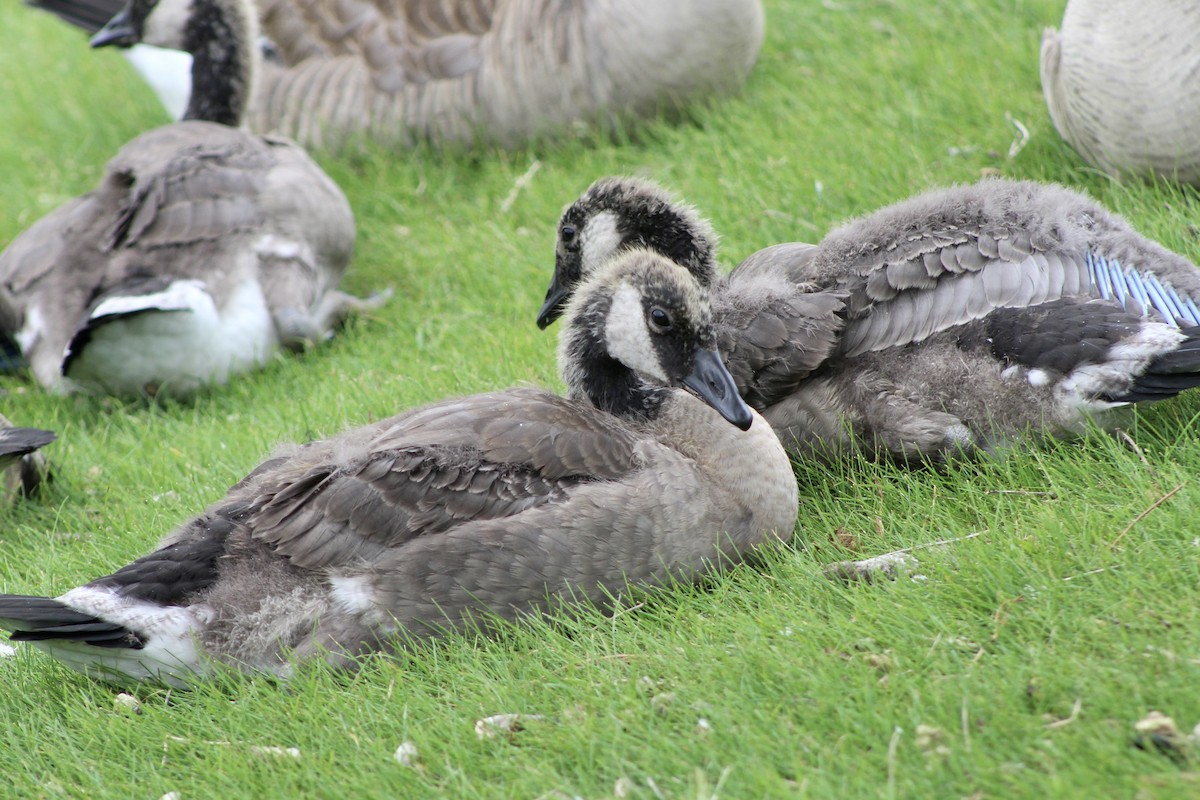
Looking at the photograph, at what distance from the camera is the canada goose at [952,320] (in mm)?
4637

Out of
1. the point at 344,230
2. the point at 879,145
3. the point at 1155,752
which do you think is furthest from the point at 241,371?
the point at 1155,752

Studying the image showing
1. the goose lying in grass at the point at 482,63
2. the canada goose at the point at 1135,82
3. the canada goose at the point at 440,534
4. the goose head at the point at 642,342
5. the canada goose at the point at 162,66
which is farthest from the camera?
the canada goose at the point at 162,66

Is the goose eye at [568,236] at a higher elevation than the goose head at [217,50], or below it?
below

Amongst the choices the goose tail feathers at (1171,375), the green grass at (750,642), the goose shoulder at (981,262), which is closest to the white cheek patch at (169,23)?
the green grass at (750,642)

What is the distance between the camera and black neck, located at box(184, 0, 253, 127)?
Answer: 8727mm

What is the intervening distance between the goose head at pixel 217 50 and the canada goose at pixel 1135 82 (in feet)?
17.6

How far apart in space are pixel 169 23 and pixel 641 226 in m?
5.04

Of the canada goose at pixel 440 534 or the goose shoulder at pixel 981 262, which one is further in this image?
the goose shoulder at pixel 981 262

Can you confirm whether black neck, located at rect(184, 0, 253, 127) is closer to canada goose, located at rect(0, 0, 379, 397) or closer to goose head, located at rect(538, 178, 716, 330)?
canada goose, located at rect(0, 0, 379, 397)

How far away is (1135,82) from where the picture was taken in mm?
6086

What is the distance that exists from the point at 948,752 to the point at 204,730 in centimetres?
236

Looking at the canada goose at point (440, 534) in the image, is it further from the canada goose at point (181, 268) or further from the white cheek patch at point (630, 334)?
the canada goose at point (181, 268)

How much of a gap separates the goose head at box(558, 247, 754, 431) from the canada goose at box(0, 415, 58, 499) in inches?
102

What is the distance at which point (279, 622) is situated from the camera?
14.4ft
